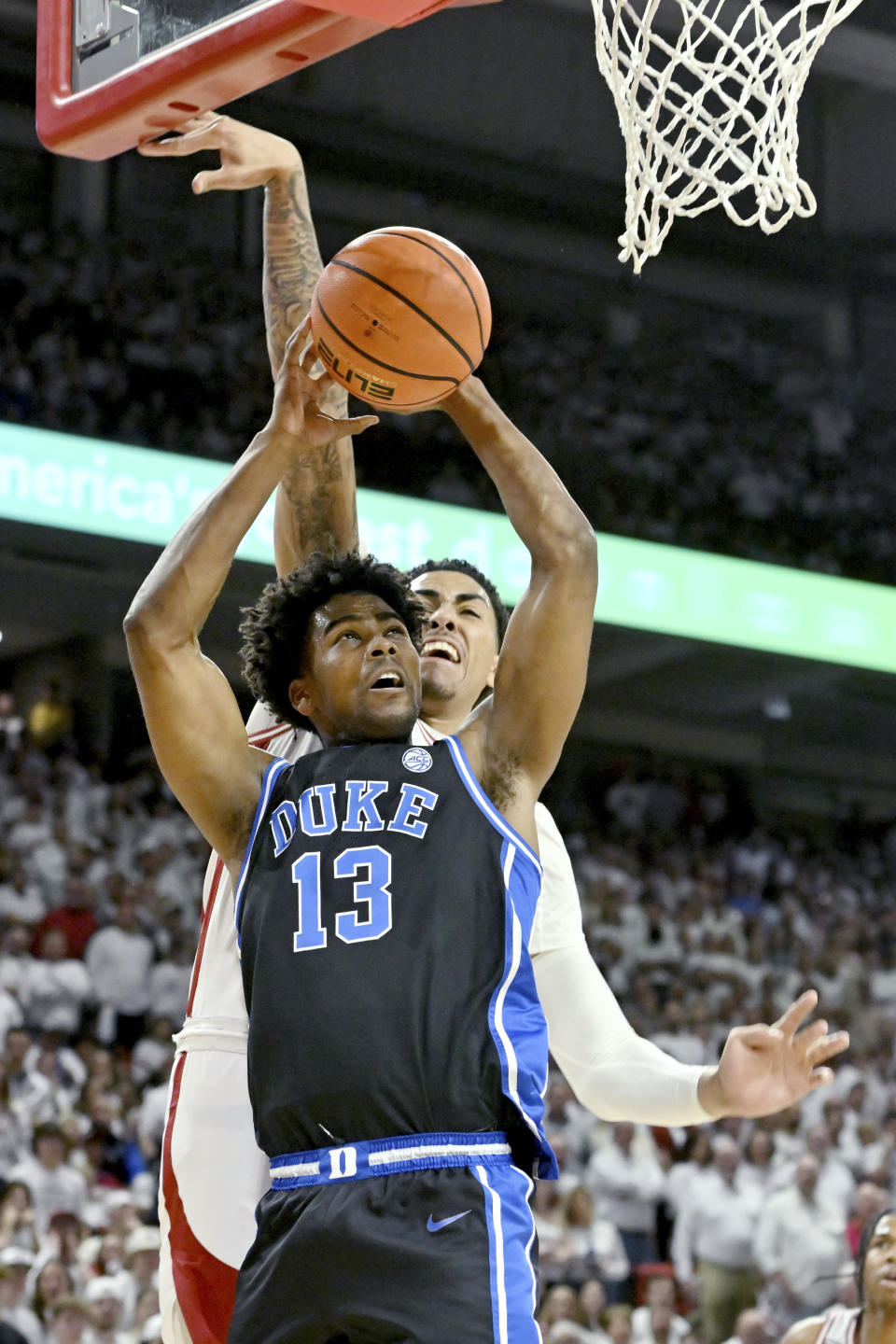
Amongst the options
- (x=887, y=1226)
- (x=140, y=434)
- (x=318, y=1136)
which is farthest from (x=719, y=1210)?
(x=318, y=1136)

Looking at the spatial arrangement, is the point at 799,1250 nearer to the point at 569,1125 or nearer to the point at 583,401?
the point at 569,1125

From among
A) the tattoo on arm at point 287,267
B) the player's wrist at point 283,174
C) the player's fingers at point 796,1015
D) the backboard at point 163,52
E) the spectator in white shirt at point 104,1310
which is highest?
the backboard at point 163,52

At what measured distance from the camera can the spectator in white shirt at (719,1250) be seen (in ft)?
30.9

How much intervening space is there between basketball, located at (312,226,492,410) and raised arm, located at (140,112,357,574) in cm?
35

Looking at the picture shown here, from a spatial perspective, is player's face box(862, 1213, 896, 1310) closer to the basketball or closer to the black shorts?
the black shorts

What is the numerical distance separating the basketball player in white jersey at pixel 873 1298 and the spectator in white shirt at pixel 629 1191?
14.9ft

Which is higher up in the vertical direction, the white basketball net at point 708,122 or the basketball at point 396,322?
the white basketball net at point 708,122

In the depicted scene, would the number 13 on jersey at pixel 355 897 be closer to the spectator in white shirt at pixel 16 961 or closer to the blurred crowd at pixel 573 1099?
the blurred crowd at pixel 573 1099

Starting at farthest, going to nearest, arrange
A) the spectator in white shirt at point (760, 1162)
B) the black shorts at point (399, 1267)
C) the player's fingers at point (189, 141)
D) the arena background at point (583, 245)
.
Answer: the arena background at point (583, 245) → the spectator in white shirt at point (760, 1162) → the player's fingers at point (189, 141) → the black shorts at point (399, 1267)

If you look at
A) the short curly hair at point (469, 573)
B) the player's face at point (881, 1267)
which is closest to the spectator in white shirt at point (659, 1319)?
the player's face at point (881, 1267)

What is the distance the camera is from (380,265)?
301cm

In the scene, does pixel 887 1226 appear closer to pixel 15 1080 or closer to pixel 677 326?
pixel 15 1080

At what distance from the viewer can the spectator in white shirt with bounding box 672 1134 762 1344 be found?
30.9ft

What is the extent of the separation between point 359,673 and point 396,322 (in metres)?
0.61
